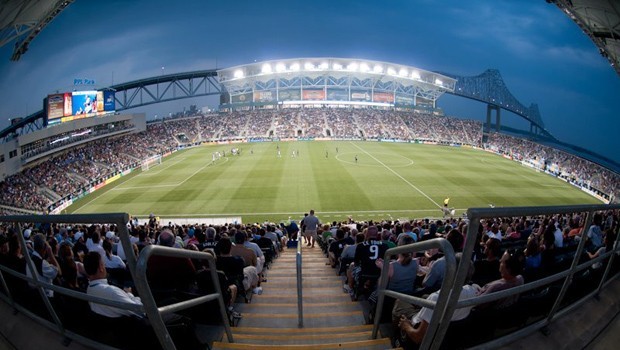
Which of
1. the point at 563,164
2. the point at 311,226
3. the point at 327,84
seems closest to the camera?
the point at 311,226

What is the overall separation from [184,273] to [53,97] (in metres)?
51.1

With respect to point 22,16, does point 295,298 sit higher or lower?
lower

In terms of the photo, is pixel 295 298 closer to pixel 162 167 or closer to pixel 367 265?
pixel 367 265

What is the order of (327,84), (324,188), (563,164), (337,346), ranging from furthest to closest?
(327,84)
(563,164)
(324,188)
(337,346)

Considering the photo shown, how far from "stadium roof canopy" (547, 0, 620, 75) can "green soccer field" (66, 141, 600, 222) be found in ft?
42.9

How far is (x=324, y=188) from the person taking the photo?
108 feet

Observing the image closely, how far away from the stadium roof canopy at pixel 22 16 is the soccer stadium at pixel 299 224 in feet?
1.42

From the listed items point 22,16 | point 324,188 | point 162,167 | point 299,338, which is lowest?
point 324,188

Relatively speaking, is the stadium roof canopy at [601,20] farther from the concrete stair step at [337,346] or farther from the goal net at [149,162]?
the goal net at [149,162]

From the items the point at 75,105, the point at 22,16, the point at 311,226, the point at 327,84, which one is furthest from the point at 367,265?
the point at 327,84

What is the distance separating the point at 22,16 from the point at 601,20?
29.3 m

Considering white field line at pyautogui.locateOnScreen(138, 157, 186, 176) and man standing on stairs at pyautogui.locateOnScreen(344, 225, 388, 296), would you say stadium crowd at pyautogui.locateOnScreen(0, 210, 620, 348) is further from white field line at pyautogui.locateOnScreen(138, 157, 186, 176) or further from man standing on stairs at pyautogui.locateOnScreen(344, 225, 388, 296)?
white field line at pyautogui.locateOnScreen(138, 157, 186, 176)

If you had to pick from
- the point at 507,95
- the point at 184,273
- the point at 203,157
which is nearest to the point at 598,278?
the point at 184,273

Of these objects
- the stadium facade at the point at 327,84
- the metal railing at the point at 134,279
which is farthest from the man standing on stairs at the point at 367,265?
the stadium facade at the point at 327,84
